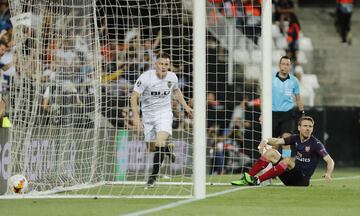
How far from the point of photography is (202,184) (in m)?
13.3

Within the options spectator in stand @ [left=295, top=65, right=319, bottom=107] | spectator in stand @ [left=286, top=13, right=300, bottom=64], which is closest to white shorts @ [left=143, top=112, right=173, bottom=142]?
spectator in stand @ [left=295, top=65, right=319, bottom=107]

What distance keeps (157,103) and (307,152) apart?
2.39 meters

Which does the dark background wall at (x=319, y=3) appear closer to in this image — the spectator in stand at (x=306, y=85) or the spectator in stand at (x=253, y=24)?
the spectator in stand at (x=306, y=85)

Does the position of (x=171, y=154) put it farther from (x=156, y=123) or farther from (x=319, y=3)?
(x=319, y=3)

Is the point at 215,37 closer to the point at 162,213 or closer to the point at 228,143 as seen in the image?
the point at 228,143

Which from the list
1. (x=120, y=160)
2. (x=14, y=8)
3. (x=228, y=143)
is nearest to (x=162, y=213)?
(x=14, y=8)

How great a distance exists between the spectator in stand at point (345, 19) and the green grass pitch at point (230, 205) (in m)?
16.7

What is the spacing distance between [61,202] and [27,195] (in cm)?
129

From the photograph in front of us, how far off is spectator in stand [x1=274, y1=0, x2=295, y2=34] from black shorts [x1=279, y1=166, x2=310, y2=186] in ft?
47.1

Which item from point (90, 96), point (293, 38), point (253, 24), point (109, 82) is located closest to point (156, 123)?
point (90, 96)

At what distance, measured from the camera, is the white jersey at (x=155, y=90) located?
16297 millimetres

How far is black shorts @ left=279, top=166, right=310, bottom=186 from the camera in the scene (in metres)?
15.8

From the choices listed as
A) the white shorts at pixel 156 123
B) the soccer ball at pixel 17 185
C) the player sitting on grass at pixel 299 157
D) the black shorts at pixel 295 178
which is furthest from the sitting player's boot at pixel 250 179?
the soccer ball at pixel 17 185

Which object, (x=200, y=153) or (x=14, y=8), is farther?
(x=14, y=8)
